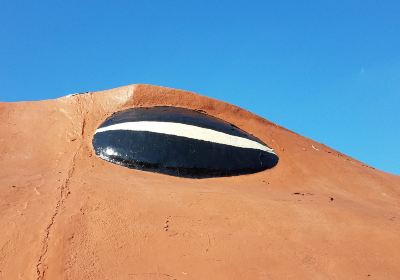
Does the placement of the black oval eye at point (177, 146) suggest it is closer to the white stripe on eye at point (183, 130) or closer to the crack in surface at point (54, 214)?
the white stripe on eye at point (183, 130)

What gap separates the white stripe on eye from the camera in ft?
21.1

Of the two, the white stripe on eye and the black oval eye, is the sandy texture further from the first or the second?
the white stripe on eye

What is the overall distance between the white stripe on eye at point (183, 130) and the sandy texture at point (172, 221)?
0.53 m

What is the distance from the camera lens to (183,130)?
650 cm

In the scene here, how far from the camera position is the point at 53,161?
6.11 m

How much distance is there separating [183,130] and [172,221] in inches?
83.2

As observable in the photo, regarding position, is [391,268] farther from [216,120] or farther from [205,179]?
[216,120]

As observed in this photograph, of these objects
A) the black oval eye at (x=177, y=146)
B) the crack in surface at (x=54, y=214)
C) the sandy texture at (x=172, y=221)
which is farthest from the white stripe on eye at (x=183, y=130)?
the crack in surface at (x=54, y=214)

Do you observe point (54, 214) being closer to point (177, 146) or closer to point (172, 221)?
point (172, 221)

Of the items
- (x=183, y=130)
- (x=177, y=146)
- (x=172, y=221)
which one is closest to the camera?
(x=172, y=221)

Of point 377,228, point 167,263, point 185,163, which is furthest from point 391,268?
point 185,163

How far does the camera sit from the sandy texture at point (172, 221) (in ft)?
13.1

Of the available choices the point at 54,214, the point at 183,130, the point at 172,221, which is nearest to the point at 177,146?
the point at 183,130

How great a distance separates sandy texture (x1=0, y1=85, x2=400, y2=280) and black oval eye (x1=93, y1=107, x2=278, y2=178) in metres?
0.17
